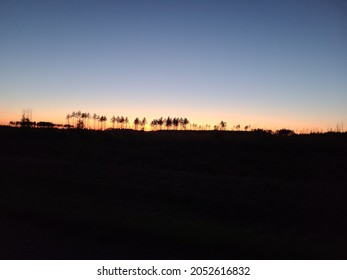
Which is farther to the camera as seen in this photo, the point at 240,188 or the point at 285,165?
the point at 285,165

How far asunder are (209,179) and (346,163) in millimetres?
19173

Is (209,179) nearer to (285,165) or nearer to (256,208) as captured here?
(256,208)

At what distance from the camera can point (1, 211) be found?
12758 millimetres

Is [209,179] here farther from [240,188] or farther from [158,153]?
[158,153]

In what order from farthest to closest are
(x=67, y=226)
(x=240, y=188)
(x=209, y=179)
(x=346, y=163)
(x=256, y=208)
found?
(x=346, y=163), (x=209, y=179), (x=240, y=188), (x=256, y=208), (x=67, y=226)

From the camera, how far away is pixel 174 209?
A: 1814 centimetres

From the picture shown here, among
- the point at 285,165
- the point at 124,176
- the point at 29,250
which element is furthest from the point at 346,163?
the point at 29,250

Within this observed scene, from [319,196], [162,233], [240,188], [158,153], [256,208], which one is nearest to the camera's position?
[162,233]

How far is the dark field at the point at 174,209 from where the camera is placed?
920cm

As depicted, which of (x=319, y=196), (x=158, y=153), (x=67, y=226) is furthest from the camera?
(x=158, y=153)

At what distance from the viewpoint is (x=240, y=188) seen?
76.6 feet

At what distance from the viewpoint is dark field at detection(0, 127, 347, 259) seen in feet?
30.2

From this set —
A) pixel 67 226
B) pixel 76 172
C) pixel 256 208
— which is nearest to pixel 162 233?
pixel 67 226

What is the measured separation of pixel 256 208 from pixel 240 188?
4331mm
